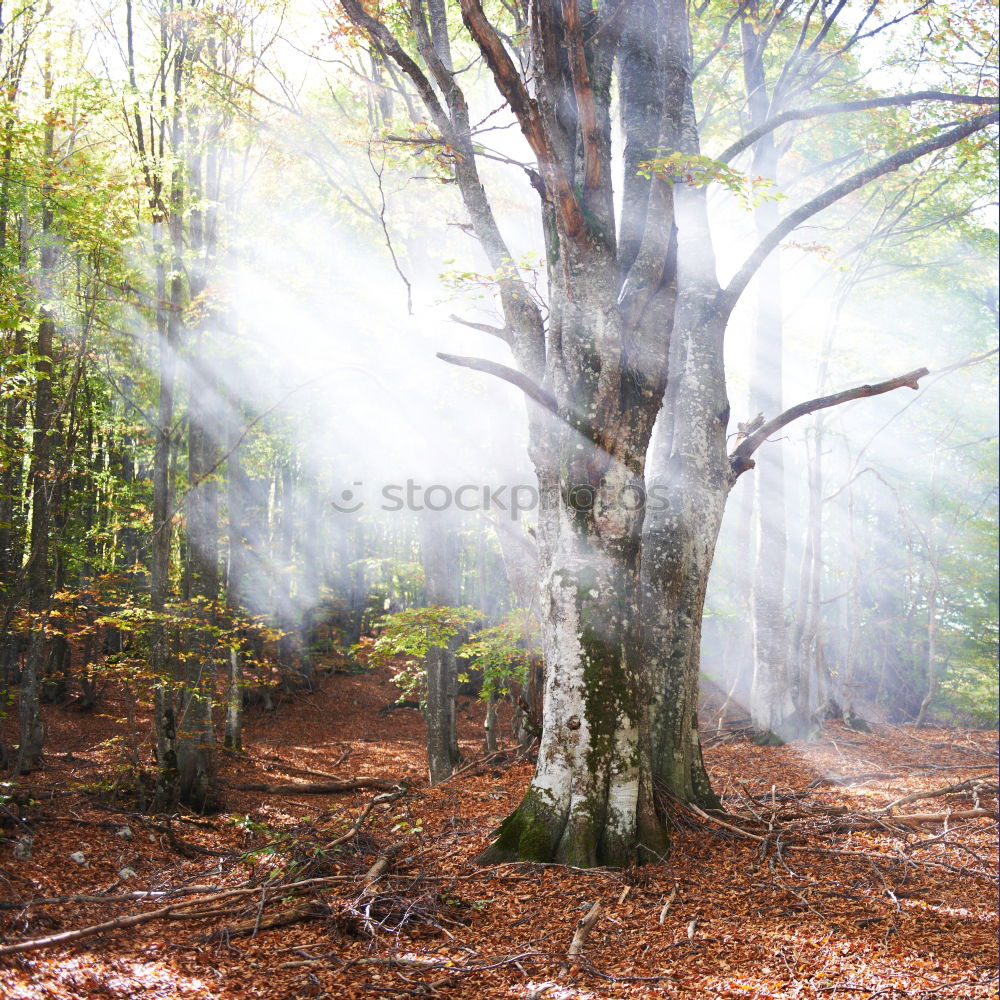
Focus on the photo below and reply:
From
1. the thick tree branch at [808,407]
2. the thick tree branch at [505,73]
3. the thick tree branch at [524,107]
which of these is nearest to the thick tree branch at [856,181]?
the thick tree branch at [808,407]

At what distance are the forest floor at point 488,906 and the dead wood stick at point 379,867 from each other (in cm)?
2

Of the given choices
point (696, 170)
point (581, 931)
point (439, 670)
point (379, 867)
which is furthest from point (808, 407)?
point (439, 670)

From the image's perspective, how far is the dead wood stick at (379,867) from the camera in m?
3.83

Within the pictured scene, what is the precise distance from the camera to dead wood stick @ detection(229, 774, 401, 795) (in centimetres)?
955

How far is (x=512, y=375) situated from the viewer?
4680 mm

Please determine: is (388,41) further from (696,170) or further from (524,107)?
(696,170)

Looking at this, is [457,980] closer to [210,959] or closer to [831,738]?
[210,959]

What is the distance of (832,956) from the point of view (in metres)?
3.32

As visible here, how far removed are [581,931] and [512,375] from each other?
3.24 m

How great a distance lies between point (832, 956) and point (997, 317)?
2171 cm

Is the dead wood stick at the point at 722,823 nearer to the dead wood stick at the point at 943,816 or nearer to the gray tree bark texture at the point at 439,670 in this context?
the dead wood stick at the point at 943,816

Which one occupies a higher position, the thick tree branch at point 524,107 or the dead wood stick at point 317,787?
the thick tree branch at point 524,107

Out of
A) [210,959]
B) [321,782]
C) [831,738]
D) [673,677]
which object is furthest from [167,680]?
[831,738]

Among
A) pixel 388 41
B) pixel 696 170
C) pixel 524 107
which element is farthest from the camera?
pixel 388 41
